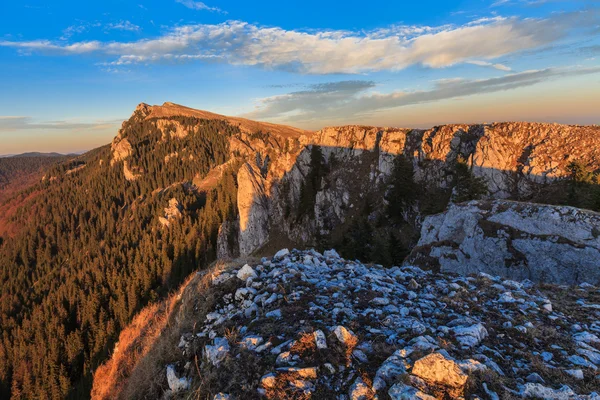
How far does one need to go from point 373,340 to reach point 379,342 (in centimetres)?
14

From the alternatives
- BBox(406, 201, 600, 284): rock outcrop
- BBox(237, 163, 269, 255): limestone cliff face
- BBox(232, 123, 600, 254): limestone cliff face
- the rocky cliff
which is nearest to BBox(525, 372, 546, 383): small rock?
BBox(406, 201, 600, 284): rock outcrop

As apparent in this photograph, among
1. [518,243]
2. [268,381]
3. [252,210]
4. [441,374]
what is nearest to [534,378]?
[441,374]

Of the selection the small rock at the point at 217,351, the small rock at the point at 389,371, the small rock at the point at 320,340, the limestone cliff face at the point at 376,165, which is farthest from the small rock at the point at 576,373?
the limestone cliff face at the point at 376,165

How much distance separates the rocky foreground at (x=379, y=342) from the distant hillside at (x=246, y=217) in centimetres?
2764

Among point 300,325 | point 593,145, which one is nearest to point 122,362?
point 300,325

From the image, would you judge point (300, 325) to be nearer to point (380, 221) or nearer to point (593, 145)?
point (380, 221)

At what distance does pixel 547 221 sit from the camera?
22078mm

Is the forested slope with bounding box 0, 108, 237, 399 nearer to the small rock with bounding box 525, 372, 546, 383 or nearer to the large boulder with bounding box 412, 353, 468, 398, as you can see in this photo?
the large boulder with bounding box 412, 353, 468, 398

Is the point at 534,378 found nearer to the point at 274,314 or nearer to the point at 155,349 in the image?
the point at 274,314

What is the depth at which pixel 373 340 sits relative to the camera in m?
6.38

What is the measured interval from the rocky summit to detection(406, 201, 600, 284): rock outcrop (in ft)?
37.1

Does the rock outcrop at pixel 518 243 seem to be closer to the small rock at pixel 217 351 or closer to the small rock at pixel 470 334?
the small rock at pixel 470 334

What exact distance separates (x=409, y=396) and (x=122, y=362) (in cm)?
1036

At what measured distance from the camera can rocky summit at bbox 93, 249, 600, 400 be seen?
513 cm
